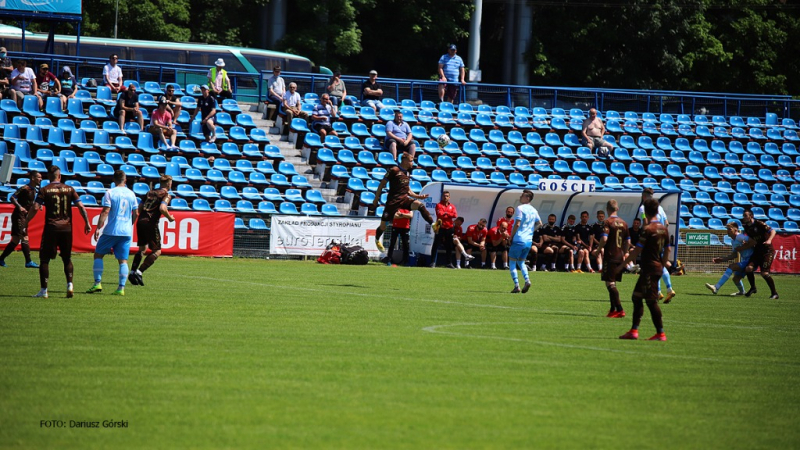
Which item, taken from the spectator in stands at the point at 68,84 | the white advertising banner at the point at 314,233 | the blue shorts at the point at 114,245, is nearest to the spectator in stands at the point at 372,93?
the white advertising banner at the point at 314,233

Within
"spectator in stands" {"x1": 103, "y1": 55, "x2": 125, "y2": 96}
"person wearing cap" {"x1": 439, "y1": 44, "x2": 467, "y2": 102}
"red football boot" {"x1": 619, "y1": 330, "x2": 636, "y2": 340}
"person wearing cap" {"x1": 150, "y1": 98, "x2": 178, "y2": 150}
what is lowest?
"red football boot" {"x1": 619, "y1": 330, "x2": 636, "y2": 340}

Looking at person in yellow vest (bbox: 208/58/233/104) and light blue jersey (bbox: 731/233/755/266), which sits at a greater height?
person in yellow vest (bbox: 208/58/233/104)

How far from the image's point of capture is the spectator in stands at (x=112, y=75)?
31.2 metres

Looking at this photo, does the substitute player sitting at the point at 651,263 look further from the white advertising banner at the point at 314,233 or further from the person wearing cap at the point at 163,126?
the person wearing cap at the point at 163,126

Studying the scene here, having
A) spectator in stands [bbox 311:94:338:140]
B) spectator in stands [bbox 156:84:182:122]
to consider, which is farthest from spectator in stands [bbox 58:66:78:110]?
spectator in stands [bbox 311:94:338:140]

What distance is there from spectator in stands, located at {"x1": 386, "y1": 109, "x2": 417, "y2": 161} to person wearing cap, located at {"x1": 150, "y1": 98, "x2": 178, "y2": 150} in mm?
6721

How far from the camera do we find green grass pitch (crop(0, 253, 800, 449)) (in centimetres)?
725

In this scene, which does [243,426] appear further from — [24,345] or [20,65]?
[20,65]

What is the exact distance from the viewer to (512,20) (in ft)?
168

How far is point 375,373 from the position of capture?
9.41 meters

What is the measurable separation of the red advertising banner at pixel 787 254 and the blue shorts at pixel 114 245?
22.6 m

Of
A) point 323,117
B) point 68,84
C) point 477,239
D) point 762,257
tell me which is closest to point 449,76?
point 323,117

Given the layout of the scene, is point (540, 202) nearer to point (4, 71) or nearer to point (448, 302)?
point (448, 302)

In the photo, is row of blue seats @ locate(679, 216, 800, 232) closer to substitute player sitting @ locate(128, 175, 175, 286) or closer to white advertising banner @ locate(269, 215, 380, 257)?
white advertising banner @ locate(269, 215, 380, 257)
